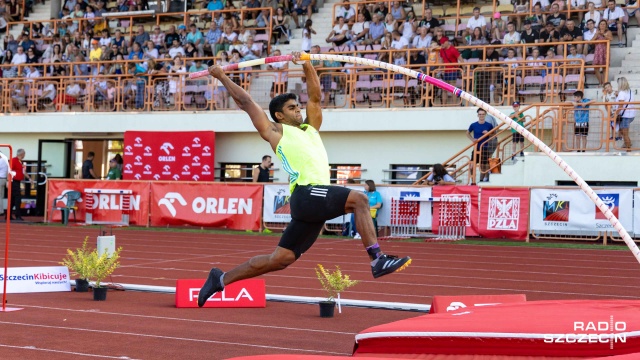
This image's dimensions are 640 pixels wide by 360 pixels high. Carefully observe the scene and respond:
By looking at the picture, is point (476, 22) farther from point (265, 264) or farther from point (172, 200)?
point (265, 264)

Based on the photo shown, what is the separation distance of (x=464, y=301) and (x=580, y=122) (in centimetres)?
1232

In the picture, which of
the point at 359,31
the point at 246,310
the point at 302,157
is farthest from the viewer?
the point at 359,31

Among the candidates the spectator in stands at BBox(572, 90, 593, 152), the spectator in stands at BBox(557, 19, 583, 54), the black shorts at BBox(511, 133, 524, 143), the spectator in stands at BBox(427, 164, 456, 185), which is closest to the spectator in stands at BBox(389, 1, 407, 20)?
the spectator in stands at BBox(557, 19, 583, 54)

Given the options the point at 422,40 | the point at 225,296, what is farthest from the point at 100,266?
the point at 422,40

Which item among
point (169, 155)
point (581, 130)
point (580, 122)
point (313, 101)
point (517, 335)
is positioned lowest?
point (517, 335)

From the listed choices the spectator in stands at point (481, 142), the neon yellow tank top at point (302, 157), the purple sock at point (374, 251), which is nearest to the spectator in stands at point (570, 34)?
the spectator in stands at point (481, 142)

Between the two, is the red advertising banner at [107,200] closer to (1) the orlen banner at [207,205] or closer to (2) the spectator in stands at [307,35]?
(1) the orlen banner at [207,205]

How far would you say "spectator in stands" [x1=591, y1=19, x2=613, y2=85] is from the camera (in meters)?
20.6

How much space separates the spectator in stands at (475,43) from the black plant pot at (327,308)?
14062 mm

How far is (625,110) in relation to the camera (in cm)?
1905

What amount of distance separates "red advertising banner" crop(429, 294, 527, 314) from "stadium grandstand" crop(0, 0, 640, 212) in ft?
37.6

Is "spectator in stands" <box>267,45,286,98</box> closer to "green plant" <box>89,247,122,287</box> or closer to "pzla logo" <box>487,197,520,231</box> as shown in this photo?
"pzla logo" <box>487,197,520,231</box>

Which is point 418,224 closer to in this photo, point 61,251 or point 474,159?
point 474,159

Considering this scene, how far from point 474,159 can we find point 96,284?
40.0 ft
